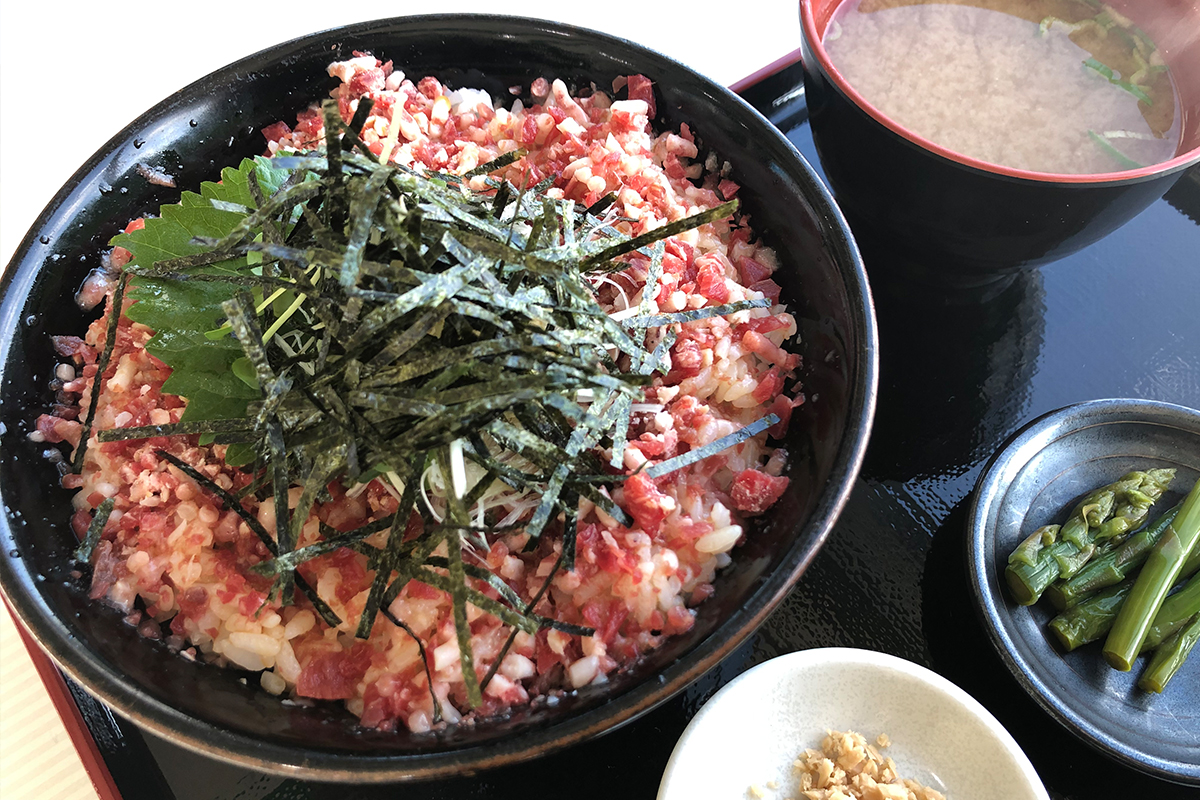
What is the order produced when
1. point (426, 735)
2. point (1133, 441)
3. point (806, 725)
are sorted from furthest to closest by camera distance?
1. point (1133, 441)
2. point (806, 725)
3. point (426, 735)

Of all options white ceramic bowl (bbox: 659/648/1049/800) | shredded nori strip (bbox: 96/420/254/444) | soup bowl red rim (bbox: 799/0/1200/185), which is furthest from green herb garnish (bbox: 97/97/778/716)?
soup bowl red rim (bbox: 799/0/1200/185)

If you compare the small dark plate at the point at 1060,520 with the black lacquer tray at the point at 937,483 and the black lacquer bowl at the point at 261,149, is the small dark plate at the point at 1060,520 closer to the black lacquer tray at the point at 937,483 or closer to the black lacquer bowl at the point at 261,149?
the black lacquer tray at the point at 937,483

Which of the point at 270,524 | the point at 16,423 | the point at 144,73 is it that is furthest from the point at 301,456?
the point at 144,73

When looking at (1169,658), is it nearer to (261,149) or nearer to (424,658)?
(424,658)

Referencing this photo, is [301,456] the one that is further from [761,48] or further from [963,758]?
[761,48]

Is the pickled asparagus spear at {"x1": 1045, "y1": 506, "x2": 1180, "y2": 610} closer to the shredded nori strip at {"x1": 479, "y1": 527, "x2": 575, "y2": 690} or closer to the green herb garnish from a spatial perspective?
the green herb garnish

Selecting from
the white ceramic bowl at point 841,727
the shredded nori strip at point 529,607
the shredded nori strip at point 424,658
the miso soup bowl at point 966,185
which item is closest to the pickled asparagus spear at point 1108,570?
the white ceramic bowl at point 841,727
